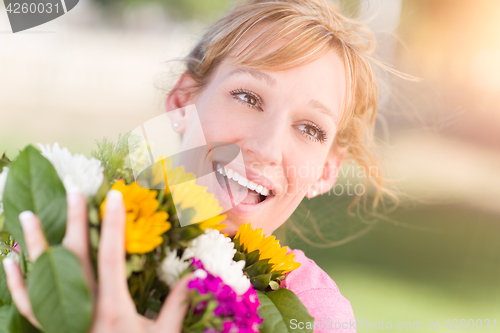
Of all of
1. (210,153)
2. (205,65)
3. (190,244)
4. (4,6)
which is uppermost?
(4,6)

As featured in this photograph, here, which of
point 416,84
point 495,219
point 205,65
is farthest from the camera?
point 495,219

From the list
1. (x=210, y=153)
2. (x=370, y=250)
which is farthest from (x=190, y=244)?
(x=370, y=250)

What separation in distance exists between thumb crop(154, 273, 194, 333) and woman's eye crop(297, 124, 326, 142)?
0.39 metres

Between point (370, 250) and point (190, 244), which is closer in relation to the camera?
point (190, 244)

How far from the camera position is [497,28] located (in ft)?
3.44

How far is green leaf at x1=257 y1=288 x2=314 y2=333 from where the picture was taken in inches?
15.8

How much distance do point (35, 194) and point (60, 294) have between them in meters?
0.10

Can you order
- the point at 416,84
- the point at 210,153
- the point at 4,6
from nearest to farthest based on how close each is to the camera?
the point at 210,153 < the point at 4,6 < the point at 416,84

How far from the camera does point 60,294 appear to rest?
0.29 m

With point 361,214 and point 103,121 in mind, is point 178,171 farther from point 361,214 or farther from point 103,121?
point 361,214

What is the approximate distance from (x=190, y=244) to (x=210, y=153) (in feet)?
0.80

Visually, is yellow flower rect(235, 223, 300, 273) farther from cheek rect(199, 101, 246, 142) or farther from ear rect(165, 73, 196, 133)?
ear rect(165, 73, 196, 133)
